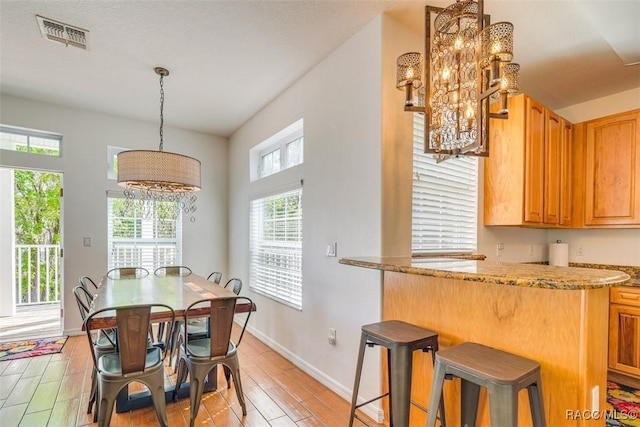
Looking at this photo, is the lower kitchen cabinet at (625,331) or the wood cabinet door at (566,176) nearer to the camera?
the lower kitchen cabinet at (625,331)

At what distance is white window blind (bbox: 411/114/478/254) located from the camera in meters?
2.48

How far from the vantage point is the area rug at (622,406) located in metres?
2.22

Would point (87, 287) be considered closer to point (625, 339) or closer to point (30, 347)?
point (30, 347)

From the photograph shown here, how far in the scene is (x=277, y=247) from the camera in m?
3.57

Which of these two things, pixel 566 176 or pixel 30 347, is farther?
pixel 30 347

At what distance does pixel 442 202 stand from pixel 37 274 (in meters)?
6.20

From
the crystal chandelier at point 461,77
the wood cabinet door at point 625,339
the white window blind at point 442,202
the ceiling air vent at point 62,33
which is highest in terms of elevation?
the ceiling air vent at point 62,33

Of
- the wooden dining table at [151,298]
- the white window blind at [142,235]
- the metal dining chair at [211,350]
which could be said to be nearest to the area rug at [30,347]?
the white window blind at [142,235]

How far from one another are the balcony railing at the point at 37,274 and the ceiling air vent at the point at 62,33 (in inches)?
163

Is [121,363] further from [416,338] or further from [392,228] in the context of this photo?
[392,228]

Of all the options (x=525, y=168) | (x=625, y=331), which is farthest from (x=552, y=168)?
(x=625, y=331)

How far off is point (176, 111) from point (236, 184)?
1232 mm

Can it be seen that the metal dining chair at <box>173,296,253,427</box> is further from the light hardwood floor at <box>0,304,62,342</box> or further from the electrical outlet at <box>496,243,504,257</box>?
the light hardwood floor at <box>0,304,62,342</box>

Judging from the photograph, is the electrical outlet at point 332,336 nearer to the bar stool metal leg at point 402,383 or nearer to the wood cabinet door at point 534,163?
the bar stool metal leg at point 402,383
